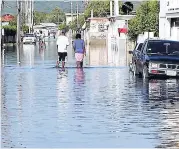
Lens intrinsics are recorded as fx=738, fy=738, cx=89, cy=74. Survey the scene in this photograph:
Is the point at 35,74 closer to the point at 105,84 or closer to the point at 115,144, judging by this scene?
the point at 105,84

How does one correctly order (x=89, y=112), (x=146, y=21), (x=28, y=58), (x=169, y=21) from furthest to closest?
(x=146, y=21)
(x=169, y=21)
(x=28, y=58)
(x=89, y=112)

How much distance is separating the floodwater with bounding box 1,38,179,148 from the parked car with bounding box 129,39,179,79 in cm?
53

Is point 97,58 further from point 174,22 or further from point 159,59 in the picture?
point 159,59

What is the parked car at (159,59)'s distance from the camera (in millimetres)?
26641

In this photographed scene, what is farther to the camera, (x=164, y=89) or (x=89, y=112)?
(x=164, y=89)

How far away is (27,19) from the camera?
17888 cm

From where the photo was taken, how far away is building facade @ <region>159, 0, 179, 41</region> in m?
55.1

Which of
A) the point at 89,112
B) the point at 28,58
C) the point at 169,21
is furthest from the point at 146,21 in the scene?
the point at 89,112

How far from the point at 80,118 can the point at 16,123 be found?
4.91 feet

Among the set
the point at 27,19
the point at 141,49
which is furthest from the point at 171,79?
the point at 27,19

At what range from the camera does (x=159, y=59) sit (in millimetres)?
26688

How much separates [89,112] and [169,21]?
4142 centimetres

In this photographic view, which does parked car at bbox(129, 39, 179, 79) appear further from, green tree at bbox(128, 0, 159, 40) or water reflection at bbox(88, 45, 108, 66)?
green tree at bbox(128, 0, 159, 40)

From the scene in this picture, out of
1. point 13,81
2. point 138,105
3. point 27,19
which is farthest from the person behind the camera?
point 27,19
